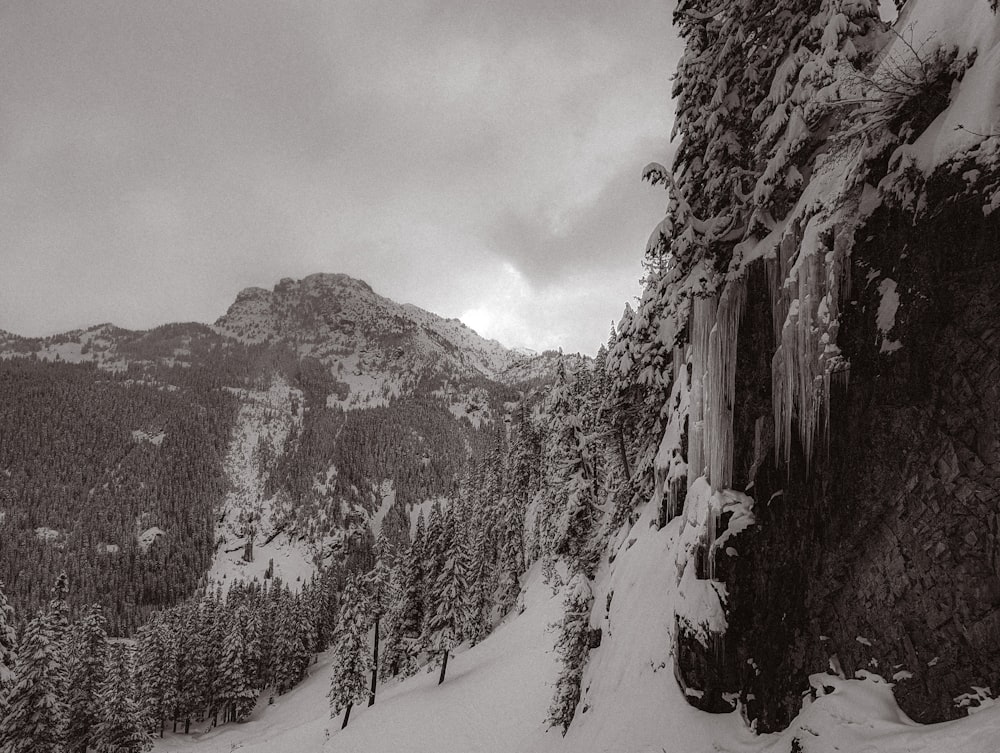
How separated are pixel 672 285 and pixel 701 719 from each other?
996 cm

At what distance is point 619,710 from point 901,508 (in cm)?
884

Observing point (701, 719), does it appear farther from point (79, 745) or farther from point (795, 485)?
point (79, 745)

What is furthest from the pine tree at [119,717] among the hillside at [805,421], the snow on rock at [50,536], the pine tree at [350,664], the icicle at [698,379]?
the snow on rock at [50,536]

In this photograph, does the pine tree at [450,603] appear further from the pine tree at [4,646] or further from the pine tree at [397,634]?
the pine tree at [4,646]

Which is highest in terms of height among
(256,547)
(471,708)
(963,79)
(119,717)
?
(963,79)

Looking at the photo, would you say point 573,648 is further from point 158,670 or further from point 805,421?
point 158,670

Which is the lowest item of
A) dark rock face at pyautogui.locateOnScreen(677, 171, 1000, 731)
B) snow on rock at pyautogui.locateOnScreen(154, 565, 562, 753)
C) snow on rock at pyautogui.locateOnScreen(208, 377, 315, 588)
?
snow on rock at pyautogui.locateOnScreen(208, 377, 315, 588)

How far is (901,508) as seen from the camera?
689 centimetres

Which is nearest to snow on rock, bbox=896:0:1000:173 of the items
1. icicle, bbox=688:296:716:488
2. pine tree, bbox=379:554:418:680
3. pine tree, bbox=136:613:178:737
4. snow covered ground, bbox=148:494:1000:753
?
icicle, bbox=688:296:716:488

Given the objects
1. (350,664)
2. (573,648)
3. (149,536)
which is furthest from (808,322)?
(149,536)

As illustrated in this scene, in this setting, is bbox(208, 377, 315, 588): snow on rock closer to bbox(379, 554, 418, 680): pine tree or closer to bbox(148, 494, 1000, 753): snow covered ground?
bbox(379, 554, 418, 680): pine tree

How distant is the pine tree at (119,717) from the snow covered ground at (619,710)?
7.92 metres

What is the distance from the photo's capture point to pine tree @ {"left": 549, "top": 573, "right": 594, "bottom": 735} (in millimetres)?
15984

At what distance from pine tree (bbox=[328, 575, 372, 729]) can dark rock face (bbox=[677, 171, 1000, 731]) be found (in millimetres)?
33066
